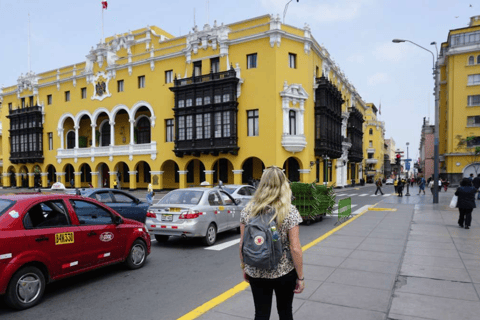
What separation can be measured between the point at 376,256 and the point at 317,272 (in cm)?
198

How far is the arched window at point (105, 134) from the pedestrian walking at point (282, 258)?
141 feet

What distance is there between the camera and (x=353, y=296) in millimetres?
5000

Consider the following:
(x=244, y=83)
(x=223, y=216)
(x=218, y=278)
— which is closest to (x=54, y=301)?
(x=218, y=278)

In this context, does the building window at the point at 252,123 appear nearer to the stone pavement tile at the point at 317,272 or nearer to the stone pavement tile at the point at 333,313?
the stone pavement tile at the point at 317,272

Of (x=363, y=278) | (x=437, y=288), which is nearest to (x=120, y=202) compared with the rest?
(x=363, y=278)

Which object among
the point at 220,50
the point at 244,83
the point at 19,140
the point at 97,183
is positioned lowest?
the point at 97,183

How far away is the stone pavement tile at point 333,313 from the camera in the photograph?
14.1 feet

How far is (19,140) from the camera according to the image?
48.0 metres

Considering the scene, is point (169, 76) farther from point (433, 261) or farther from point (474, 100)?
point (474, 100)

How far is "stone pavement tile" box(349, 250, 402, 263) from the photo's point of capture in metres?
7.12

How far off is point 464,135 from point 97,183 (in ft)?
155

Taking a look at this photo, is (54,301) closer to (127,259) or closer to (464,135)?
(127,259)

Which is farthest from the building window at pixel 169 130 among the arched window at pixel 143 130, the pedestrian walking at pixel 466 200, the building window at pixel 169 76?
the pedestrian walking at pixel 466 200

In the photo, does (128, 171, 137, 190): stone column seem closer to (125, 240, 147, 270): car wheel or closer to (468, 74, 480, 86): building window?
(125, 240, 147, 270): car wheel
